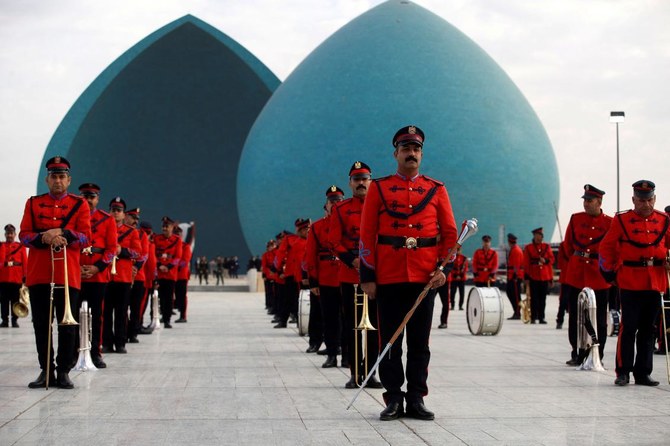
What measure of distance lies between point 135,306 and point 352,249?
6.03 metres

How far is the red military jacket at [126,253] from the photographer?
12586 mm

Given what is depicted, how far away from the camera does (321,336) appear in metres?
13.3

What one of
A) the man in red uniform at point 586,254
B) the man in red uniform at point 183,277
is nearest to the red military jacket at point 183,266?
the man in red uniform at point 183,277

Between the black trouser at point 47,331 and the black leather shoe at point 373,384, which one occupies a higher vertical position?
the black trouser at point 47,331

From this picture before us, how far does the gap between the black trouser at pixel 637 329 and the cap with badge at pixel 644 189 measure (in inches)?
37.0

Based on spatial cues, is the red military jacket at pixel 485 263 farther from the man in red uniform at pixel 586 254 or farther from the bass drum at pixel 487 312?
the man in red uniform at pixel 586 254

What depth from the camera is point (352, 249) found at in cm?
985

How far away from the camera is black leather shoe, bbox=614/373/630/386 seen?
9302mm

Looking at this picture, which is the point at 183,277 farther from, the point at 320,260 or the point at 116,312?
the point at 320,260

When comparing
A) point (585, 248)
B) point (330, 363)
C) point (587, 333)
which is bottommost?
point (330, 363)

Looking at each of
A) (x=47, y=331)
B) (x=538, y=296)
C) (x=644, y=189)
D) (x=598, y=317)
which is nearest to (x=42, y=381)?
(x=47, y=331)

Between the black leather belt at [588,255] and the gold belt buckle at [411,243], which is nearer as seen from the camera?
the gold belt buckle at [411,243]

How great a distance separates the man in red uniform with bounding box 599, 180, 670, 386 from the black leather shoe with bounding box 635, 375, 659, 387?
1 centimetres

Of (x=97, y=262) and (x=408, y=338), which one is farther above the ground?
(x=97, y=262)
